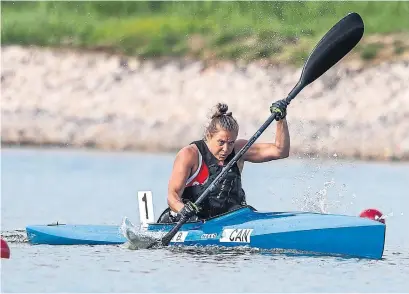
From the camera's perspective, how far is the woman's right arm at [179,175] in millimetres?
14148

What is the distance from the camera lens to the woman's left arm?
14.4 m

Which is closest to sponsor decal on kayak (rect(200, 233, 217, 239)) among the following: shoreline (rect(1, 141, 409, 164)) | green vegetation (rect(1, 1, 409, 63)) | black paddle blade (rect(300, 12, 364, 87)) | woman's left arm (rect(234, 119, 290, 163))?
woman's left arm (rect(234, 119, 290, 163))

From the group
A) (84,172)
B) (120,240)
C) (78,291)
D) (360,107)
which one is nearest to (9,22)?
(360,107)

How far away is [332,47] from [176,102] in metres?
19.7

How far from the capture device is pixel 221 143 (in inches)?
558

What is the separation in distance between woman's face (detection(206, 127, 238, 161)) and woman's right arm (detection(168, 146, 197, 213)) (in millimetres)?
193

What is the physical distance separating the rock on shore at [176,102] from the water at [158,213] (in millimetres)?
1700

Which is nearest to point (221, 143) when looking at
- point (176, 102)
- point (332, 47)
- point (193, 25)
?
point (332, 47)

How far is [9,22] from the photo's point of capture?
39.6 m

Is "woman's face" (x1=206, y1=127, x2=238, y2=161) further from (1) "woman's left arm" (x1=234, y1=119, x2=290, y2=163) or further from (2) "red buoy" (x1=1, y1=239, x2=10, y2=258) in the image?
(2) "red buoy" (x1=1, y1=239, x2=10, y2=258)

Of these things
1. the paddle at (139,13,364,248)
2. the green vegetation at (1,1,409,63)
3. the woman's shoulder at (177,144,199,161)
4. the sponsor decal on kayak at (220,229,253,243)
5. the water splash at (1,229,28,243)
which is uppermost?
the green vegetation at (1,1,409,63)

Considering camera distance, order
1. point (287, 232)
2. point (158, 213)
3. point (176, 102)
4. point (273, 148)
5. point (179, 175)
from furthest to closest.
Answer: point (176, 102) → point (158, 213) → point (273, 148) → point (179, 175) → point (287, 232)

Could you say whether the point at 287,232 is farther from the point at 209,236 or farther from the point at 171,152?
the point at 171,152

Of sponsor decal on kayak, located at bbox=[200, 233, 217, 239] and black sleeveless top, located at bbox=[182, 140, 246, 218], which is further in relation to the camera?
black sleeveless top, located at bbox=[182, 140, 246, 218]
